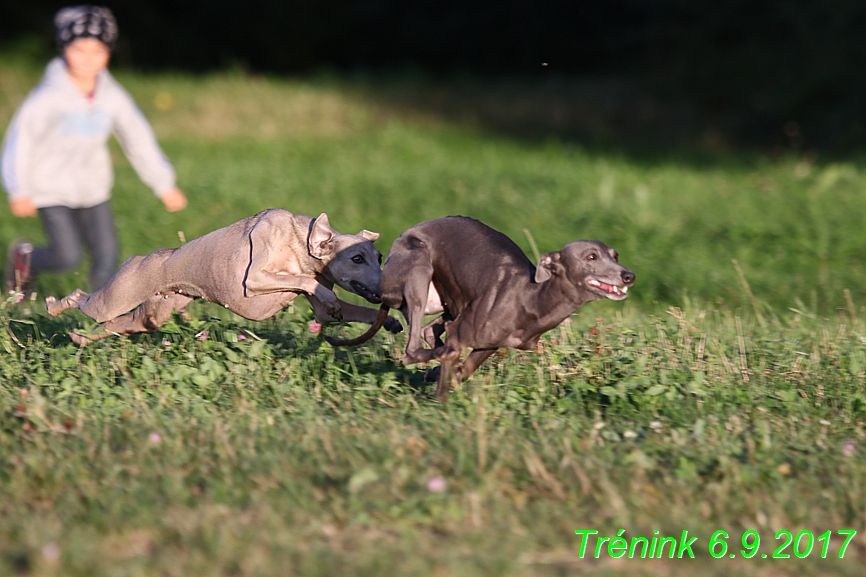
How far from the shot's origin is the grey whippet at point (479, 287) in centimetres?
413

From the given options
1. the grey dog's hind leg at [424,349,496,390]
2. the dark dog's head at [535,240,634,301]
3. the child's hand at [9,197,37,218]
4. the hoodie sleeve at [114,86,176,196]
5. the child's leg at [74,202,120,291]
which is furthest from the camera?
the child's leg at [74,202,120,291]

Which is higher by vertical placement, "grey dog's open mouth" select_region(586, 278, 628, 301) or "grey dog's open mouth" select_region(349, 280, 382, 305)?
"grey dog's open mouth" select_region(586, 278, 628, 301)

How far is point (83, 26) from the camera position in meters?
6.25

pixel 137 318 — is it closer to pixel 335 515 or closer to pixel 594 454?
pixel 335 515

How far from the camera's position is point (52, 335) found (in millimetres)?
5629

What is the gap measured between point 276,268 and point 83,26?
2690mm

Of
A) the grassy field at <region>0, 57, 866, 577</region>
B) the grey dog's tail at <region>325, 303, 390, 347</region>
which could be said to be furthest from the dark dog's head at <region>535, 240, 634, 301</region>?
the grey dog's tail at <region>325, 303, 390, 347</region>

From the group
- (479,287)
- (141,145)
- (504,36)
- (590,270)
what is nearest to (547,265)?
(590,270)

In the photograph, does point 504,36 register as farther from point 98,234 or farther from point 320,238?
point 320,238

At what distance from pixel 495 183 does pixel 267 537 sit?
966 centimetres

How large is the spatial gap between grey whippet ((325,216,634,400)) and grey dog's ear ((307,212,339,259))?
12.4 inches

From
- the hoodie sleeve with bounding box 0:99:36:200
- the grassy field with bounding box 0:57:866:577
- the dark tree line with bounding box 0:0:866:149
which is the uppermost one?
the dark tree line with bounding box 0:0:866:149

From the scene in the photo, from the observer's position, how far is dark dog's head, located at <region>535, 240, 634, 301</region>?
4070 mm

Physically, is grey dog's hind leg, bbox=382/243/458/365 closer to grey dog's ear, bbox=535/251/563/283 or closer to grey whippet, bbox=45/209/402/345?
grey whippet, bbox=45/209/402/345
